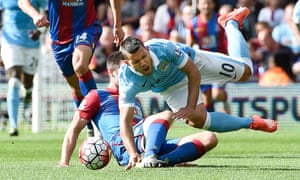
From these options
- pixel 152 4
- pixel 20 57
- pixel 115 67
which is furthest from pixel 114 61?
pixel 152 4

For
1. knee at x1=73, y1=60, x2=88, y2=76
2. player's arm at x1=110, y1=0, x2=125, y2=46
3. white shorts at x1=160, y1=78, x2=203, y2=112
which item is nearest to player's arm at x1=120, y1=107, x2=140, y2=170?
white shorts at x1=160, y1=78, x2=203, y2=112

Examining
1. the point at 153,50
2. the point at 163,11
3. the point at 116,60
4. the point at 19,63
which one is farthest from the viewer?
the point at 163,11

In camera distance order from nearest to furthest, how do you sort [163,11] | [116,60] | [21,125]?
[116,60], [21,125], [163,11]

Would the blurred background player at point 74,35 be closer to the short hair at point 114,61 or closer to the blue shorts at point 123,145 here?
the short hair at point 114,61

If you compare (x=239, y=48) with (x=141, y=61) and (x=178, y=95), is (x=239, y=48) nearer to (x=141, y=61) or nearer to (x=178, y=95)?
(x=178, y=95)

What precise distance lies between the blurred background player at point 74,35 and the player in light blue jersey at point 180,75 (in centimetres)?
146

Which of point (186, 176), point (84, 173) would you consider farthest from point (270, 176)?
point (84, 173)

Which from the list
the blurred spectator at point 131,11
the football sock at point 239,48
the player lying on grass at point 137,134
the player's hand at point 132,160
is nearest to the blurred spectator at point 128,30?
the blurred spectator at point 131,11

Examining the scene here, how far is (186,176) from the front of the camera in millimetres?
8883

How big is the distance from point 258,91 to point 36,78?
156 inches

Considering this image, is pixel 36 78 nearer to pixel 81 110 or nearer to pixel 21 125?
pixel 21 125

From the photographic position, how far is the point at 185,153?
981 centimetres

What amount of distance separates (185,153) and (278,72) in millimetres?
10805

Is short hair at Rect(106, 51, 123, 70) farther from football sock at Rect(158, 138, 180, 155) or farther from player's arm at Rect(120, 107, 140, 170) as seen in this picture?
football sock at Rect(158, 138, 180, 155)
